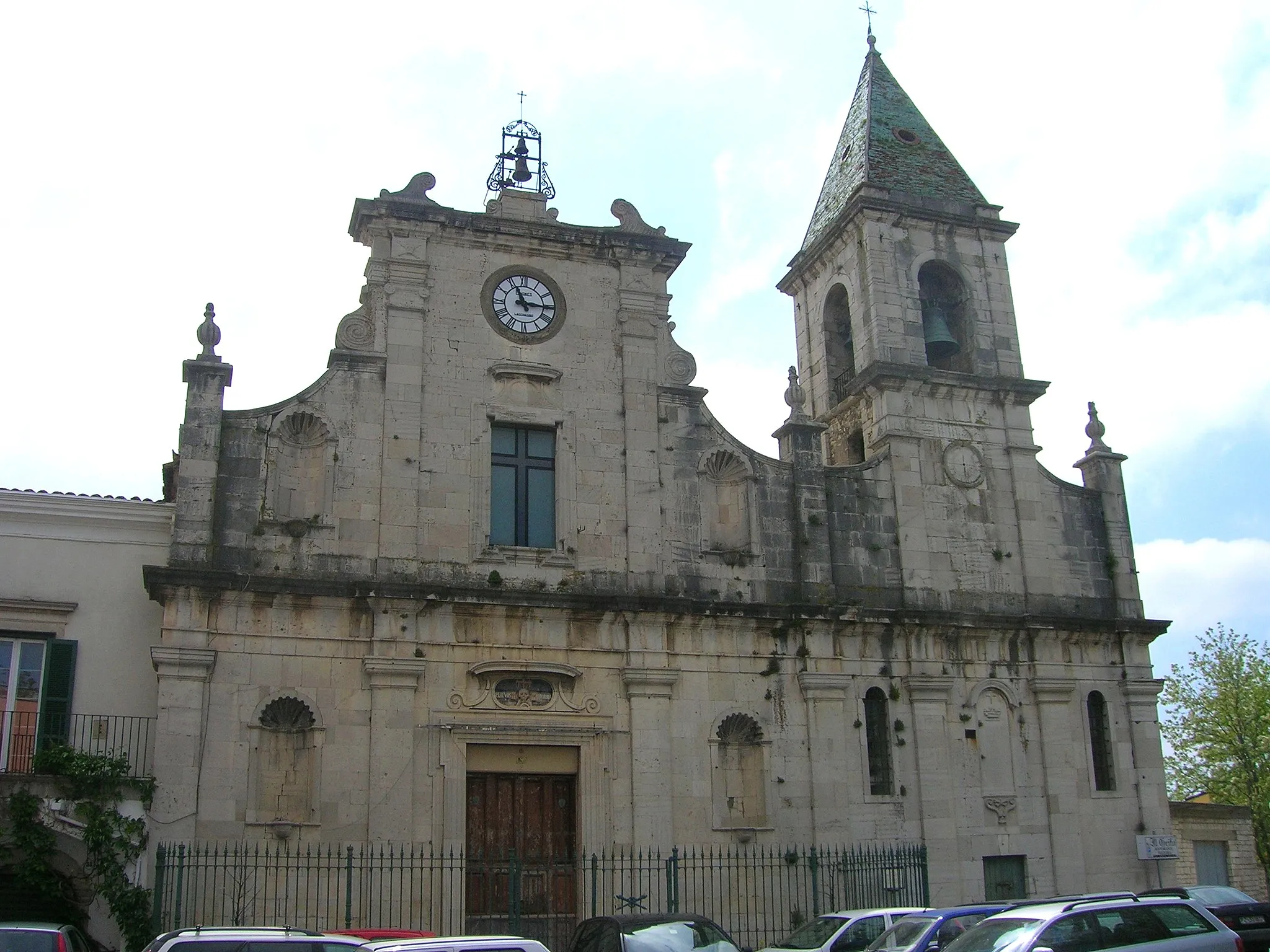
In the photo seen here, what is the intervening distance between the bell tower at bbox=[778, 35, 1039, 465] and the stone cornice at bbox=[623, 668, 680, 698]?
651cm

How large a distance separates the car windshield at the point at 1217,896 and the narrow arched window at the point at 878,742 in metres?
4.95

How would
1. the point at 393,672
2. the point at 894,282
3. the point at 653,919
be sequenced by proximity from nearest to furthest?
1. the point at 653,919
2. the point at 393,672
3. the point at 894,282

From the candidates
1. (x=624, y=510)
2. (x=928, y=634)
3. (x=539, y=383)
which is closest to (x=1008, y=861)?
(x=928, y=634)

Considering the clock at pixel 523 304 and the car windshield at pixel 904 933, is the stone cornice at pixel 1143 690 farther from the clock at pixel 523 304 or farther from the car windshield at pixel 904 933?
the clock at pixel 523 304

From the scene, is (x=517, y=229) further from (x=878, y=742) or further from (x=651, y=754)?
(x=878, y=742)

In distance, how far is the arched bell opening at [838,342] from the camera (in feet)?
90.5

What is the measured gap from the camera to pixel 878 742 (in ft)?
76.2

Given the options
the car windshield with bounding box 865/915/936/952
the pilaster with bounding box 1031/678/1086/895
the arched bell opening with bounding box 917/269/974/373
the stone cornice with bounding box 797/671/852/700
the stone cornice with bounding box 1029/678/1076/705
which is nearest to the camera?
the car windshield with bounding box 865/915/936/952

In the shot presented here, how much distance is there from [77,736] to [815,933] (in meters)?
11.1

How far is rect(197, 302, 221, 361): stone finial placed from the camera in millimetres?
21578

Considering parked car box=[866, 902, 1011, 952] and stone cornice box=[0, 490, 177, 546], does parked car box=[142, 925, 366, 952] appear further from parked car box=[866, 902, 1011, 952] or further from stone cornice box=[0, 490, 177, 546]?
stone cornice box=[0, 490, 177, 546]

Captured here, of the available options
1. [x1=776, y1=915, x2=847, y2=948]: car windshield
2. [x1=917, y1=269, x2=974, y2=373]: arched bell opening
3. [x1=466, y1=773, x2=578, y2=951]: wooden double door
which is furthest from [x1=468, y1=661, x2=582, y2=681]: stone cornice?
[x1=917, y1=269, x2=974, y2=373]: arched bell opening

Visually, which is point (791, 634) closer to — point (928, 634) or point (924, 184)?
point (928, 634)

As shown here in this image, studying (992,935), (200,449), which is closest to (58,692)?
(200,449)
